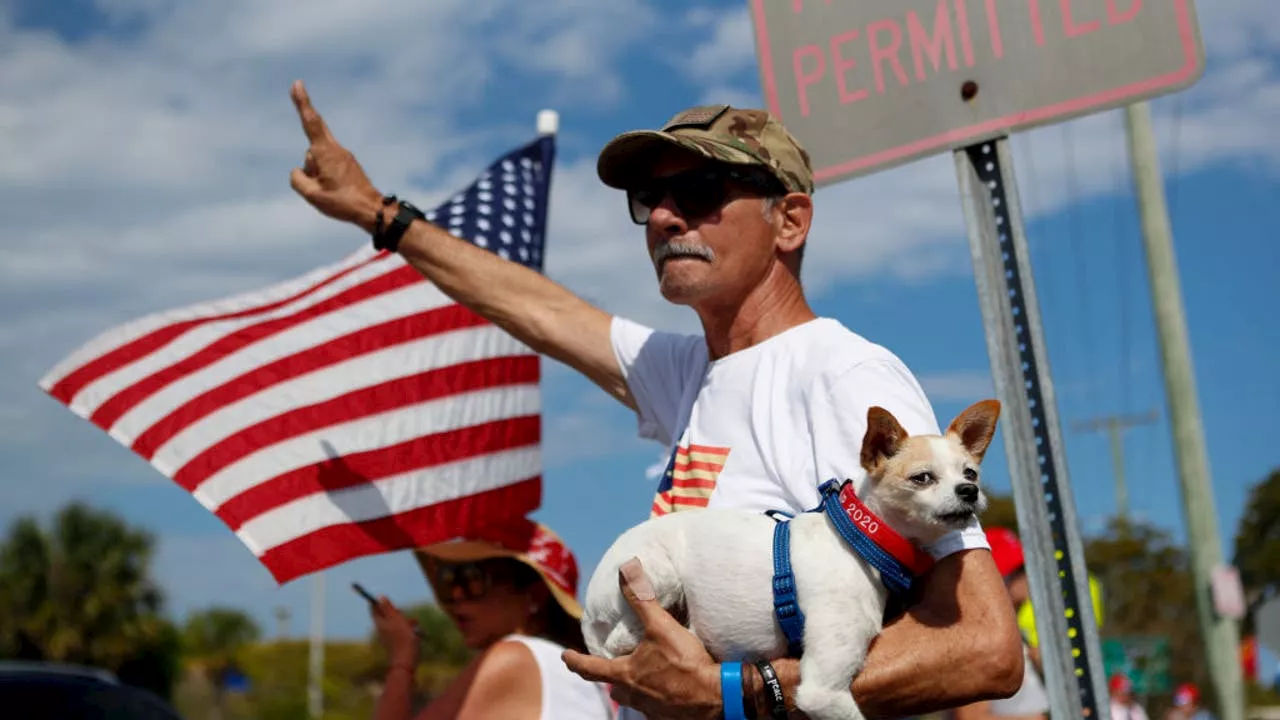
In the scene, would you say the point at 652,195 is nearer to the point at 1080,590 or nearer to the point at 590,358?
the point at 590,358

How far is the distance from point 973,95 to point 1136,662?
74.2 ft

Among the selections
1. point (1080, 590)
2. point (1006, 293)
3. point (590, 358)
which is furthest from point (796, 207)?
point (1080, 590)

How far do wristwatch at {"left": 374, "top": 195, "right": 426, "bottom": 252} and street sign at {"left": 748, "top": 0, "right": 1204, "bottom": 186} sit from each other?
41.6 inches

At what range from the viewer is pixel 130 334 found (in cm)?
475

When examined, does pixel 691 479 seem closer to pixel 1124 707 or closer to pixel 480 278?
pixel 480 278

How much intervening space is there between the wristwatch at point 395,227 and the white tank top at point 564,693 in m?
1.37

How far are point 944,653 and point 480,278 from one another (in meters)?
1.79

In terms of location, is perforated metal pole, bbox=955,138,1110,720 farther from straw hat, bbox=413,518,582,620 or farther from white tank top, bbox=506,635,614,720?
straw hat, bbox=413,518,582,620

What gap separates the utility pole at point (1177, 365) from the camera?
12344 millimetres

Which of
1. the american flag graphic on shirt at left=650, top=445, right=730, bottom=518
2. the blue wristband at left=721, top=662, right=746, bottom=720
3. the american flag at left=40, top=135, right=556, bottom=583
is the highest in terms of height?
the american flag at left=40, top=135, right=556, bottom=583

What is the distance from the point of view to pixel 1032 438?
2.75 meters

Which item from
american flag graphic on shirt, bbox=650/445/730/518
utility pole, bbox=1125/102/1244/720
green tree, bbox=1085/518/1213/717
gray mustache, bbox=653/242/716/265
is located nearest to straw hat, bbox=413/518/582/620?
american flag graphic on shirt, bbox=650/445/730/518

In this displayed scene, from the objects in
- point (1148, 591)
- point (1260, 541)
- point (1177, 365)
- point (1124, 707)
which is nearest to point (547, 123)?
point (1124, 707)

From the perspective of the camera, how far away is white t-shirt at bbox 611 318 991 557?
234 centimetres
